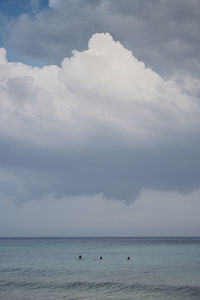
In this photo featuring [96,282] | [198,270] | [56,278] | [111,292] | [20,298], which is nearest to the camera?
[20,298]

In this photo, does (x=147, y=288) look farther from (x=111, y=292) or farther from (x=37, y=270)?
(x=37, y=270)

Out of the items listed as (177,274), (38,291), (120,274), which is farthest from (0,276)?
(177,274)

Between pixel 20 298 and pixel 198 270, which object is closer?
pixel 20 298

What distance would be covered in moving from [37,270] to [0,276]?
7.18 metres

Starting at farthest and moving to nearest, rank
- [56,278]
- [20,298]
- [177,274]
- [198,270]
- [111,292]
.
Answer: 1. [198,270]
2. [177,274]
3. [56,278]
4. [111,292]
5. [20,298]

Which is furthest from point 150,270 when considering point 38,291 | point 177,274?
point 38,291

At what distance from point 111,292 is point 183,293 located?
23.7 feet

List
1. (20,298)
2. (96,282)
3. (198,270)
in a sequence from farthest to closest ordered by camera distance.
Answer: (198,270), (96,282), (20,298)

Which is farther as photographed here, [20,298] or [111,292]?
[111,292]

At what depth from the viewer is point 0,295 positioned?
1223 inches

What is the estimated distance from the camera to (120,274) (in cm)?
4400

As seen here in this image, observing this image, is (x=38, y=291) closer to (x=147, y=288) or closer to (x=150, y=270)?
(x=147, y=288)

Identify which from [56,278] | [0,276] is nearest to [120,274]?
[56,278]

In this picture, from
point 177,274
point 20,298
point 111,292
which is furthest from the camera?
point 177,274
